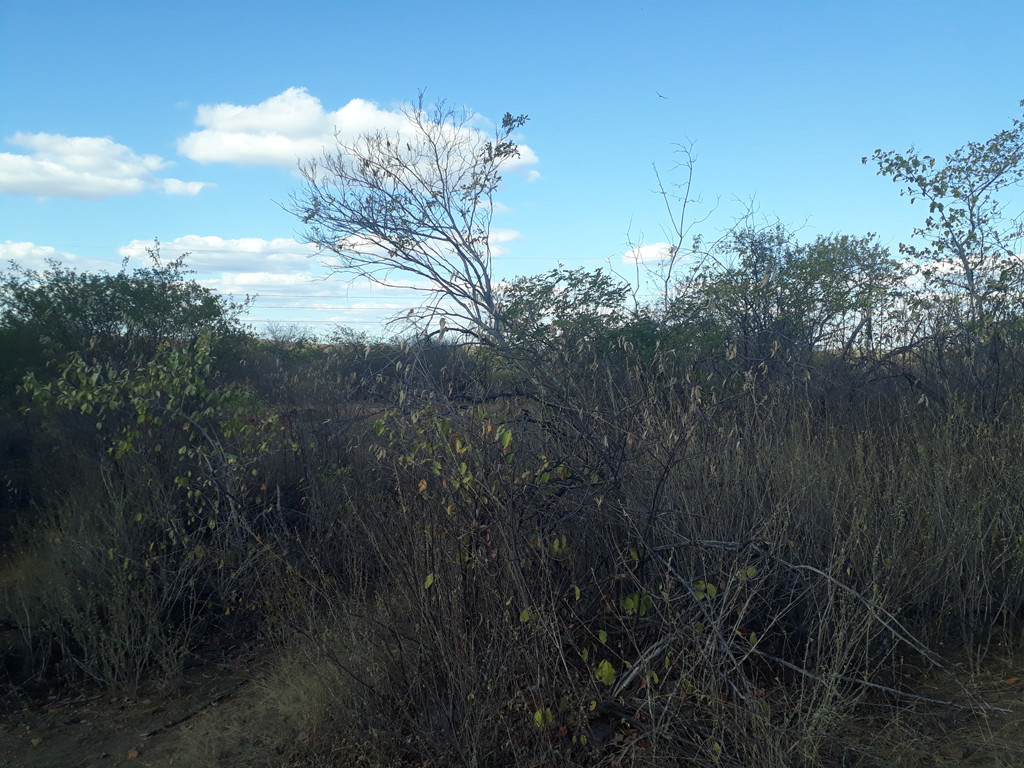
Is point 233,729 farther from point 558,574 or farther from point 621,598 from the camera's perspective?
point 621,598

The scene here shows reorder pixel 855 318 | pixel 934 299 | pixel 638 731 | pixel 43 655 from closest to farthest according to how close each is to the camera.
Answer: pixel 638 731 < pixel 43 655 < pixel 934 299 < pixel 855 318

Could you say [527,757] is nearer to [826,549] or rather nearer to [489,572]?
[489,572]

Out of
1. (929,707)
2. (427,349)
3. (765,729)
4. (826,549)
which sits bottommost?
(929,707)

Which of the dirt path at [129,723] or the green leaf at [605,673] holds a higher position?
the green leaf at [605,673]

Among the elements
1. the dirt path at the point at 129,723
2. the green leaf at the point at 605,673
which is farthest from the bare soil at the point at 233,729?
the green leaf at the point at 605,673

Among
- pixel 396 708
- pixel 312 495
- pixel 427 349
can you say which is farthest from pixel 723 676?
pixel 312 495

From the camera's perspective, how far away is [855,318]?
354 inches

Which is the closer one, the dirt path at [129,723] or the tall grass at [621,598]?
the tall grass at [621,598]

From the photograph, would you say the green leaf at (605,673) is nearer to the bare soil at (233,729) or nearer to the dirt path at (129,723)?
the bare soil at (233,729)

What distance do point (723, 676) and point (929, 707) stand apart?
1203 mm

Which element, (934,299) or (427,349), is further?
(934,299)

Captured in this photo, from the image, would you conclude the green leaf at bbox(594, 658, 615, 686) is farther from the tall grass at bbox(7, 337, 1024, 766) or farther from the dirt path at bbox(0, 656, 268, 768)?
the dirt path at bbox(0, 656, 268, 768)

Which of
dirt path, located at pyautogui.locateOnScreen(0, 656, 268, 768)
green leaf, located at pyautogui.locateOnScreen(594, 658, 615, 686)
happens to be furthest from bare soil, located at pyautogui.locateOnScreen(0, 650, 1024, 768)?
green leaf, located at pyautogui.locateOnScreen(594, 658, 615, 686)

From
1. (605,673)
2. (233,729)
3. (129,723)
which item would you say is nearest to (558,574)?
(605,673)
